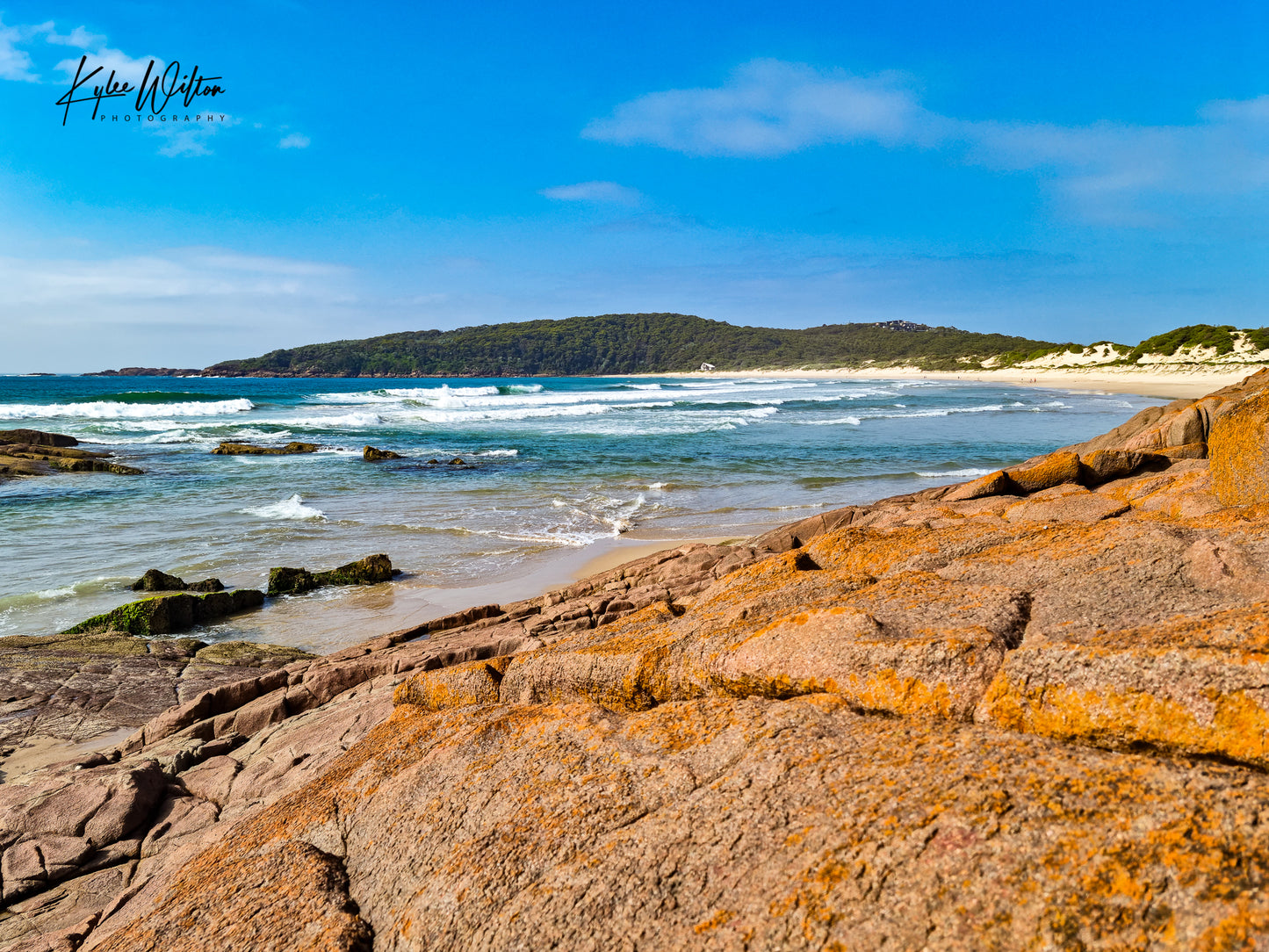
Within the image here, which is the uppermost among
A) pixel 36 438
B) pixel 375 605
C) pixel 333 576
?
pixel 36 438

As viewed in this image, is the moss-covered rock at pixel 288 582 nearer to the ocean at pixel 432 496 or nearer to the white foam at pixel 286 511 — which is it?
the ocean at pixel 432 496

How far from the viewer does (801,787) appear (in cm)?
213

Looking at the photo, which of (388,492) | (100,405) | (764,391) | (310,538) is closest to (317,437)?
(388,492)

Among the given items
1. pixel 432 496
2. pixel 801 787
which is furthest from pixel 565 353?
pixel 801 787

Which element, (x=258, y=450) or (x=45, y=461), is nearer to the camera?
(x=45, y=461)

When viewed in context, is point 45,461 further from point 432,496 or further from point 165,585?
point 165,585

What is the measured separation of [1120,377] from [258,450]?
74.9 m

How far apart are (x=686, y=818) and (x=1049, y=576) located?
1.98 metres

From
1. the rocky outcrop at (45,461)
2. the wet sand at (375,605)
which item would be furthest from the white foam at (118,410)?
the wet sand at (375,605)

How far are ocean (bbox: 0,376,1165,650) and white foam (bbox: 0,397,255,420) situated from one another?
4.97 metres

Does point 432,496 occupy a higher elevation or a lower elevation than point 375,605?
higher

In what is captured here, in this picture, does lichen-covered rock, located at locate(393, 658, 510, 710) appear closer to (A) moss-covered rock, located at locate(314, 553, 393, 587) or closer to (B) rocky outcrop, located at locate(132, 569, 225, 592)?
(A) moss-covered rock, located at locate(314, 553, 393, 587)

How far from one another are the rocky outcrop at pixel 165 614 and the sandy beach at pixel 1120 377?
43642 millimetres

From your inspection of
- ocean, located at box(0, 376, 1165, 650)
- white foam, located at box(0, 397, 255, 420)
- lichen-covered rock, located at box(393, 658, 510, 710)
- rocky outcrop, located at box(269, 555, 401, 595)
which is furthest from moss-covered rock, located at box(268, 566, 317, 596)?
white foam, located at box(0, 397, 255, 420)
